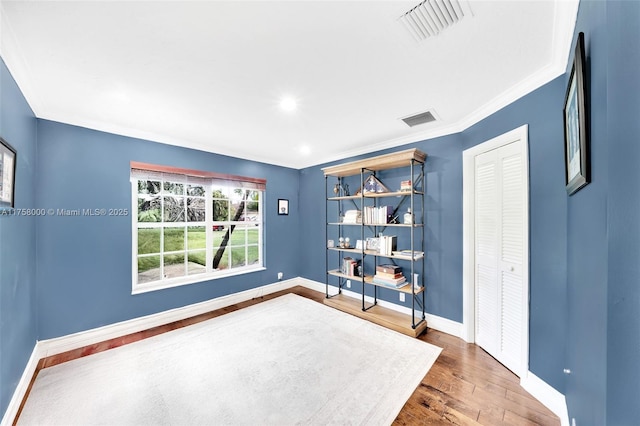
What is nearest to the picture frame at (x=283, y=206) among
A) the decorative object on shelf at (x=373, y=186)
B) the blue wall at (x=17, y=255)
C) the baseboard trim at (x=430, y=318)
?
the baseboard trim at (x=430, y=318)

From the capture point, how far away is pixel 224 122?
2719 mm

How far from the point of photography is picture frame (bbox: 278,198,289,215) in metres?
4.66

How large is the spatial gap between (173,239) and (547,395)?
4.20 metres

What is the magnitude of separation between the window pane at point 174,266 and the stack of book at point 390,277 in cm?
282

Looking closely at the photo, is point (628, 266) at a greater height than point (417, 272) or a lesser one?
greater

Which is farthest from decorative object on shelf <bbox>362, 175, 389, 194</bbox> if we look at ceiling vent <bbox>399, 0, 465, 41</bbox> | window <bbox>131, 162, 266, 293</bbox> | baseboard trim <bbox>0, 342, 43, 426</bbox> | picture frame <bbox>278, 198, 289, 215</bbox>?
baseboard trim <bbox>0, 342, 43, 426</bbox>

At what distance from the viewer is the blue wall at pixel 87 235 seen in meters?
2.44

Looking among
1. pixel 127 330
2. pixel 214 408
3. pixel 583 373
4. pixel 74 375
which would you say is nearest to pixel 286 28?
pixel 583 373

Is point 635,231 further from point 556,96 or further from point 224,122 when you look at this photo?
point 224,122

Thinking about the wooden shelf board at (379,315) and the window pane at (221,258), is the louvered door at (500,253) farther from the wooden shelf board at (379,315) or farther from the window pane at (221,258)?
the window pane at (221,258)

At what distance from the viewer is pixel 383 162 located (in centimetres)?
320

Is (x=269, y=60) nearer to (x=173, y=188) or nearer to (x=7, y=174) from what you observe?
(x=7, y=174)

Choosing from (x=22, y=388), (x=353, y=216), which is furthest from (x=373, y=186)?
(x=22, y=388)

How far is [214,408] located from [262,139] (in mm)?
2940
